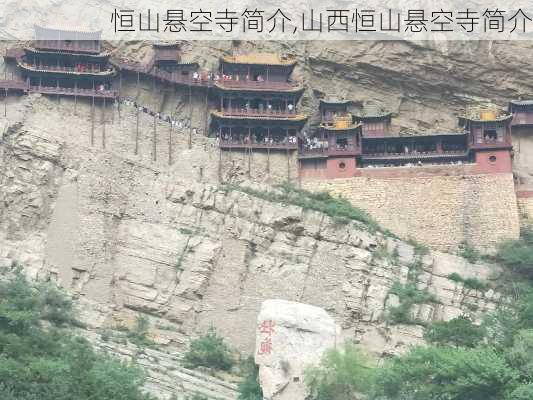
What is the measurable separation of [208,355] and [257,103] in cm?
1355

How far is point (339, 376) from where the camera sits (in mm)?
32906

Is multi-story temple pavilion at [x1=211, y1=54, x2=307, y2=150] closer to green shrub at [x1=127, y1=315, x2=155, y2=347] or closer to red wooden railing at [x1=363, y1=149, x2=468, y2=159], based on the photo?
red wooden railing at [x1=363, y1=149, x2=468, y2=159]

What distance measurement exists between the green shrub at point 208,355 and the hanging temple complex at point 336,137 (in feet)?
28.7

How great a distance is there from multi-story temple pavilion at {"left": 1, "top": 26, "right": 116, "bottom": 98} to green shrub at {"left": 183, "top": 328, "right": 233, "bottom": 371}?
36.8 ft

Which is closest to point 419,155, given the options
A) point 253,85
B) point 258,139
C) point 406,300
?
point 258,139

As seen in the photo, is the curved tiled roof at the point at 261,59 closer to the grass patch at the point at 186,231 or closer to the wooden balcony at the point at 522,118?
the grass patch at the point at 186,231

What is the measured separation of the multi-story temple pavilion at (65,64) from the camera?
147ft

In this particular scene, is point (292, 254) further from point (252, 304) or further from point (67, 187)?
point (67, 187)

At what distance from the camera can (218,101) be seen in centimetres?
4734

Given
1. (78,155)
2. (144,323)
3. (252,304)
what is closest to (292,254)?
(252,304)

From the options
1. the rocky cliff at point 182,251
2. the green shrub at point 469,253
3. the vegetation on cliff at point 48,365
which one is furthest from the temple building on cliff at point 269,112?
the vegetation on cliff at point 48,365

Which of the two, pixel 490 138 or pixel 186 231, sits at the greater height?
pixel 490 138

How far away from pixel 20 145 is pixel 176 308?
809 cm

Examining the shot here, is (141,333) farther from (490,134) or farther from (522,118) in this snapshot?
(522,118)
